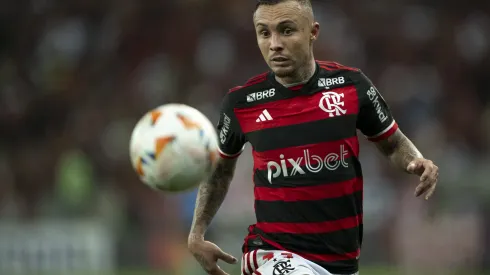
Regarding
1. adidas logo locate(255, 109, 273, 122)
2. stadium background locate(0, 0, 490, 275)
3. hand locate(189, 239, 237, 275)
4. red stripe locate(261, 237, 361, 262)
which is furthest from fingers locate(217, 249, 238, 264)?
stadium background locate(0, 0, 490, 275)

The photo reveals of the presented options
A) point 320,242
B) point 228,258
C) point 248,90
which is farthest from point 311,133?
point 228,258

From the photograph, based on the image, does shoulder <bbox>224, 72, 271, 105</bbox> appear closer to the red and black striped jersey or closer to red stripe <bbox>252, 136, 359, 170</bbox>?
the red and black striped jersey

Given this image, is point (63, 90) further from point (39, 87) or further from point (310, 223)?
point (310, 223)

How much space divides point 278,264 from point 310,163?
1.82 ft

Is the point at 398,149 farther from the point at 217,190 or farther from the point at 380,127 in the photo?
the point at 217,190

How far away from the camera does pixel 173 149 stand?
4.94 metres

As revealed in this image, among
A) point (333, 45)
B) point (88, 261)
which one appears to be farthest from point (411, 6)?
point (88, 261)

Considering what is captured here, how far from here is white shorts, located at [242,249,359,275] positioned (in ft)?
15.8

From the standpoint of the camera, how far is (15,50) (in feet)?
46.0

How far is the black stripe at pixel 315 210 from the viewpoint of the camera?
4.96 m

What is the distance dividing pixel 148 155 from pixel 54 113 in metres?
8.66

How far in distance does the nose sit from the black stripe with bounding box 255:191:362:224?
2.66 feet

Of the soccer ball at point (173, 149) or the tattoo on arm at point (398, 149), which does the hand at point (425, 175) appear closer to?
the tattoo on arm at point (398, 149)

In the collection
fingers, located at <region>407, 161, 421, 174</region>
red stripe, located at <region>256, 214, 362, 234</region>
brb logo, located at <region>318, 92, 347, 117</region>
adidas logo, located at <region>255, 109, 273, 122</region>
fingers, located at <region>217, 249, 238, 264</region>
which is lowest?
fingers, located at <region>217, 249, 238, 264</region>
